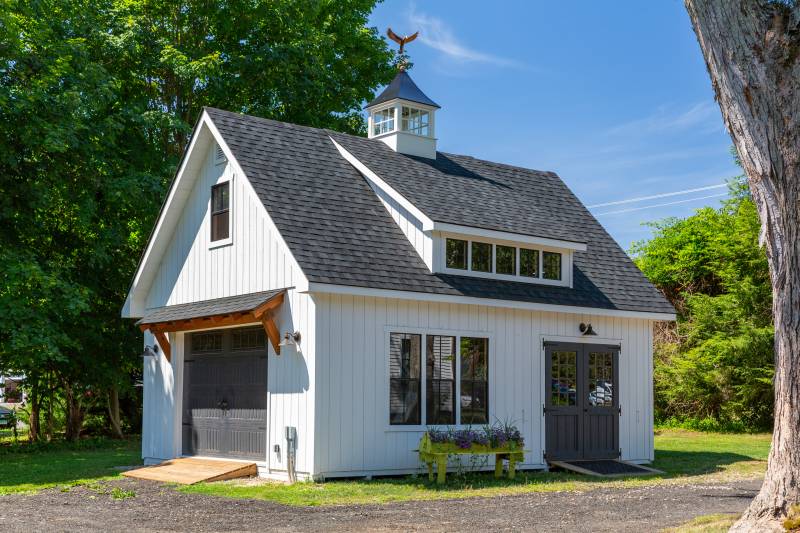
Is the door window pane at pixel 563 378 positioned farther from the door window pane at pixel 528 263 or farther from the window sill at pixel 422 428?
the window sill at pixel 422 428

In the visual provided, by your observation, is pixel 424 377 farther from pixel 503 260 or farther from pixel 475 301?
pixel 503 260

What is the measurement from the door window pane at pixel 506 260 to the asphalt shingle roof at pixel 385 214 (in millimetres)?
290

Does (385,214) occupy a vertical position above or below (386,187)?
below

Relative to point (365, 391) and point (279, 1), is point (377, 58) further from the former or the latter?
point (365, 391)

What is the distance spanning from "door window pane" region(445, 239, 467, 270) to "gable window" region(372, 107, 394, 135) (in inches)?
179

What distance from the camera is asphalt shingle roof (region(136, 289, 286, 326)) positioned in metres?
14.7

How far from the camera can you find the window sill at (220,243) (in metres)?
16.4

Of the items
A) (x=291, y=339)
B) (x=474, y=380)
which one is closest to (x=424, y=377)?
(x=474, y=380)

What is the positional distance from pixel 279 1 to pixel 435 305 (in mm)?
15513

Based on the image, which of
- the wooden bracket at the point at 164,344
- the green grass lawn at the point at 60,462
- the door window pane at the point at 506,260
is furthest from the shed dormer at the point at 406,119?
the green grass lawn at the point at 60,462

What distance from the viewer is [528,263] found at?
1725cm

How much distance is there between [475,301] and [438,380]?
1.43 m

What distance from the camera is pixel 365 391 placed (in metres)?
14.5

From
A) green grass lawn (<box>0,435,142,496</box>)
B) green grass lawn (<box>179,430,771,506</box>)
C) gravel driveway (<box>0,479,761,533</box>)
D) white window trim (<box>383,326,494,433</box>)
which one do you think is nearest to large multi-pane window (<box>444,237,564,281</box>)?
white window trim (<box>383,326,494,433</box>)
